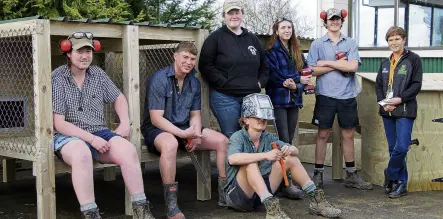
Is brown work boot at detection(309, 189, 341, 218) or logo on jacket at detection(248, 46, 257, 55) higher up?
logo on jacket at detection(248, 46, 257, 55)

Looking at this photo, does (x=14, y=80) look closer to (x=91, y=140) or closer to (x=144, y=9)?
(x=91, y=140)

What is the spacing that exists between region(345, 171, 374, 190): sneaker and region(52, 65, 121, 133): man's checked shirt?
2865 millimetres

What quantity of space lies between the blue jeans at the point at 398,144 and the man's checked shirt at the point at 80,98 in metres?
2.82

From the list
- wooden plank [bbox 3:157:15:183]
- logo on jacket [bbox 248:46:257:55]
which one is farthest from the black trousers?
wooden plank [bbox 3:157:15:183]

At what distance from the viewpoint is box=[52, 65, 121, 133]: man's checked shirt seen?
5.03 meters

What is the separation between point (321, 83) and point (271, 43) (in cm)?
72

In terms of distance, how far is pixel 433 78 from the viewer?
301 inches

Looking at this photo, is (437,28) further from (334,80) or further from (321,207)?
(321,207)

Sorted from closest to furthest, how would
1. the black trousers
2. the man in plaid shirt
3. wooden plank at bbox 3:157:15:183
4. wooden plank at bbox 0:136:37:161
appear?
1. the man in plaid shirt
2. wooden plank at bbox 0:136:37:161
3. the black trousers
4. wooden plank at bbox 3:157:15:183

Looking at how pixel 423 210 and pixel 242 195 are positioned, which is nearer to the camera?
pixel 242 195

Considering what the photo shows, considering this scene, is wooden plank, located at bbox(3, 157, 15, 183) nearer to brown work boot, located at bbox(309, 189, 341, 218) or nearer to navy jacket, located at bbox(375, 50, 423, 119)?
brown work boot, located at bbox(309, 189, 341, 218)

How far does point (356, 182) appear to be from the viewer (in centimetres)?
674

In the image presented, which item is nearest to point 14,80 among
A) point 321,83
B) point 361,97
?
point 321,83

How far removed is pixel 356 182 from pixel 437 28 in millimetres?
4419
